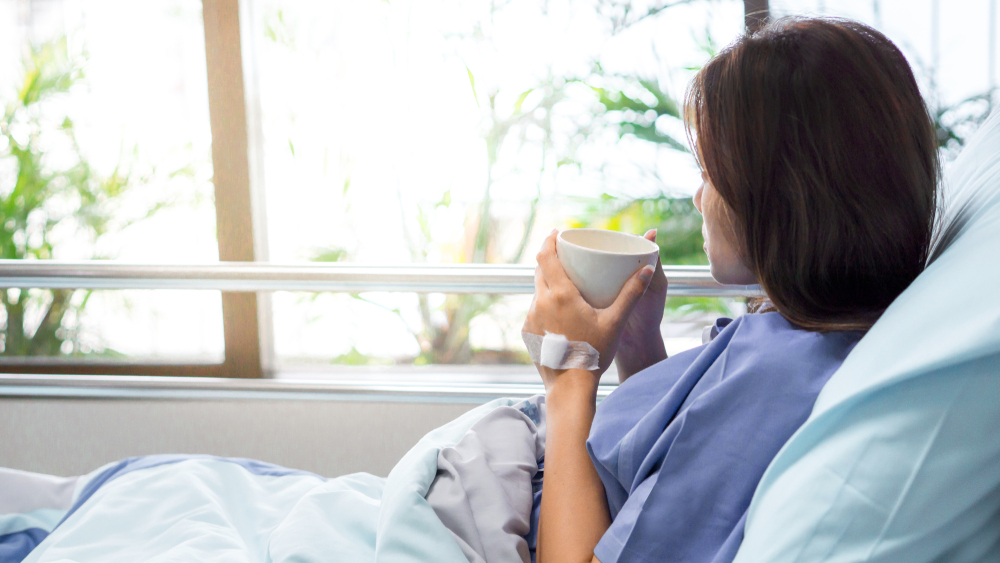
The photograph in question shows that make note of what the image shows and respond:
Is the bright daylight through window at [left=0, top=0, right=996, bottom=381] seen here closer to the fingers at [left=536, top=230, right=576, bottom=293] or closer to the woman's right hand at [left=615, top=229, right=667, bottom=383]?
the woman's right hand at [left=615, top=229, right=667, bottom=383]

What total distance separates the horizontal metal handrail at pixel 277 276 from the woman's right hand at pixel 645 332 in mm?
333

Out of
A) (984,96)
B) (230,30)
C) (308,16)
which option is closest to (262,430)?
(230,30)

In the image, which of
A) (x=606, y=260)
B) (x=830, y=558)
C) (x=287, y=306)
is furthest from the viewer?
(x=287, y=306)

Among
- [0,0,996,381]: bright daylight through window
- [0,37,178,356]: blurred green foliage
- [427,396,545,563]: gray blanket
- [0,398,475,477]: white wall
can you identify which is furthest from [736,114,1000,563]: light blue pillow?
[0,37,178,356]: blurred green foliage

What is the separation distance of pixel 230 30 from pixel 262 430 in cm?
100

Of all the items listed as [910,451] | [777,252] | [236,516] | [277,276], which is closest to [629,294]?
[777,252]

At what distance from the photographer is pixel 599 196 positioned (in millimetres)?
1745

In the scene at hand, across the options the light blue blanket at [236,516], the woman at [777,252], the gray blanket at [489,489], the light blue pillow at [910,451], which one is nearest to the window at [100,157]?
the light blue blanket at [236,516]

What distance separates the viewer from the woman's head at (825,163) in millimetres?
537

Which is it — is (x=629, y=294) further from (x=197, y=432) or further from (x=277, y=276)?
(x=197, y=432)

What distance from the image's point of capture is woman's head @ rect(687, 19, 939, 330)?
0.54m

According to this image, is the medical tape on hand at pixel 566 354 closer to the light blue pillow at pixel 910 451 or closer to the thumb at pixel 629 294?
the thumb at pixel 629 294

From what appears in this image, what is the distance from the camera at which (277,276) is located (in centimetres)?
128

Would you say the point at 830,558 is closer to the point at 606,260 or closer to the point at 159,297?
the point at 606,260
